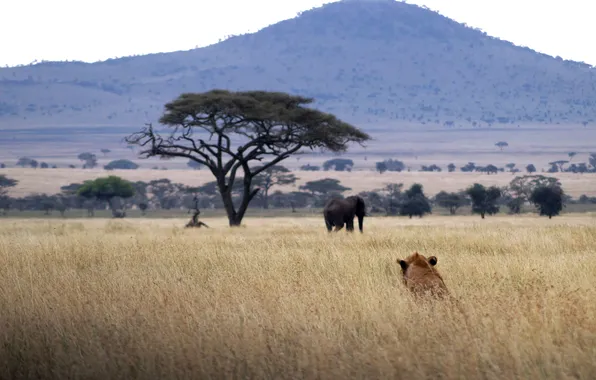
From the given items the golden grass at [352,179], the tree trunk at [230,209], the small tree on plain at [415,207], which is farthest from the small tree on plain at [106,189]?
the golden grass at [352,179]

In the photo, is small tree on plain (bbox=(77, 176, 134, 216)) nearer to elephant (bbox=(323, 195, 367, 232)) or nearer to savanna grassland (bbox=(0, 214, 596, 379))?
elephant (bbox=(323, 195, 367, 232))

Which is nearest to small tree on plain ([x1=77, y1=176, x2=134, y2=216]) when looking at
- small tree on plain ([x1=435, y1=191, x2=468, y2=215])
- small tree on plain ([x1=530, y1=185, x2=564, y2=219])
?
small tree on plain ([x1=435, y1=191, x2=468, y2=215])

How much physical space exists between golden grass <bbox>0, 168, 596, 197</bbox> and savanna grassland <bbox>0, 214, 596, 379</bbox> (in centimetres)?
8110

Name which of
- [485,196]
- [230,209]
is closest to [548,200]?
[485,196]

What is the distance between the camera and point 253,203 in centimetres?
7862

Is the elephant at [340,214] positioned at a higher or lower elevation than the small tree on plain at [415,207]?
higher

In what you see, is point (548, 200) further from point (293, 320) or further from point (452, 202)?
point (293, 320)

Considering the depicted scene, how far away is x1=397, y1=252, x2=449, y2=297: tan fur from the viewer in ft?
33.1

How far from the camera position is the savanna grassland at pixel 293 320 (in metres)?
7.29

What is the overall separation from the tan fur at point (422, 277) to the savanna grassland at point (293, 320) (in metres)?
0.17

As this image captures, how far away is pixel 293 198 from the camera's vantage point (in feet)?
265

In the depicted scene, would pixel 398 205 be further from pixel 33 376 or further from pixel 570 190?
pixel 33 376

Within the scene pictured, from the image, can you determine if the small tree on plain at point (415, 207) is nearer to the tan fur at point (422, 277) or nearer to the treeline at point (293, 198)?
the treeline at point (293, 198)

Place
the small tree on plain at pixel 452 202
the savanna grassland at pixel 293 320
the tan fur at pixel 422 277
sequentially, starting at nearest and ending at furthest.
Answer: the savanna grassland at pixel 293 320 → the tan fur at pixel 422 277 → the small tree on plain at pixel 452 202
